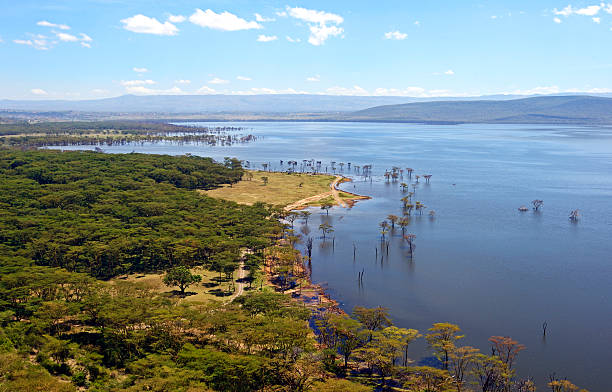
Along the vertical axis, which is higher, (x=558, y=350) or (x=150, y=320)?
(x=150, y=320)

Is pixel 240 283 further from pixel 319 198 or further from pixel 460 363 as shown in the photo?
pixel 319 198

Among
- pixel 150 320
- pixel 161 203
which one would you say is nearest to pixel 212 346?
pixel 150 320

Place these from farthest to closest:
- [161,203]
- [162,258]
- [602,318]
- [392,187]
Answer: [392,187] < [161,203] < [162,258] < [602,318]

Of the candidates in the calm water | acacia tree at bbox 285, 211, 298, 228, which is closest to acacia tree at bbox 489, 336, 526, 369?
the calm water

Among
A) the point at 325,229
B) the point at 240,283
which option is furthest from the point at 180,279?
the point at 325,229

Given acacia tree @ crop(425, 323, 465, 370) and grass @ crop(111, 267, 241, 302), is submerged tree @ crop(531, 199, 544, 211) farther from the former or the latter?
grass @ crop(111, 267, 241, 302)

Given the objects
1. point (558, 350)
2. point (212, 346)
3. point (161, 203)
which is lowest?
point (558, 350)

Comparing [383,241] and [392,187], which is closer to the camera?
[383,241]

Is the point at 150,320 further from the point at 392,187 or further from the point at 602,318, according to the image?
the point at 392,187
